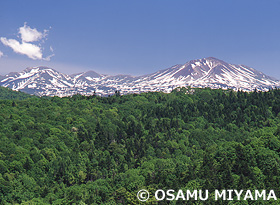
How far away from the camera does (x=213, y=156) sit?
131 meters

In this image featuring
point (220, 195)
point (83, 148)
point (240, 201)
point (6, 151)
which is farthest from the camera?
point (83, 148)

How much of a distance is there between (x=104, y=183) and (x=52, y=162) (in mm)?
32214

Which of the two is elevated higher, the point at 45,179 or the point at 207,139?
the point at 207,139

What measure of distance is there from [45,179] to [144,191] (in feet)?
159

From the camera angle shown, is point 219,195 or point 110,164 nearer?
point 219,195

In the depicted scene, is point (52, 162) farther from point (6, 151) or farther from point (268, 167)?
point (268, 167)

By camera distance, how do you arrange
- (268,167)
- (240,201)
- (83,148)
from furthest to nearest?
(83,148), (268,167), (240,201)

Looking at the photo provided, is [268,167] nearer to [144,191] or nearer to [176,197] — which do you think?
[176,197]

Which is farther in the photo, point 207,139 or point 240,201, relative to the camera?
point 207,139

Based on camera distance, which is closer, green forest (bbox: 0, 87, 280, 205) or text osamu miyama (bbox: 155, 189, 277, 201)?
text osamu miyama (bbox: 155, 189, 277, 201)

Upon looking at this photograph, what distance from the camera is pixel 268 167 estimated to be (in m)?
112

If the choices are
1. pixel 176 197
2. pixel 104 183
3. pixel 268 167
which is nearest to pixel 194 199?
pixel 176 197

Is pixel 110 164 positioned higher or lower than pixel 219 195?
higher

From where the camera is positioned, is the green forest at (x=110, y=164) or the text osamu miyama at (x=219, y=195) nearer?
the text osamu miyama at (x=219, y=195)
